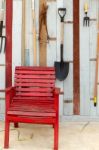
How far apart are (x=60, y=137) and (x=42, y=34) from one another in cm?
141

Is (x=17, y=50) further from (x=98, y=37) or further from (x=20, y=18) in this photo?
(x=98, y=37)

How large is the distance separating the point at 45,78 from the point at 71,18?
0.91 m

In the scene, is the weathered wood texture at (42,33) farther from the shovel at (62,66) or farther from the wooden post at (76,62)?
the wooden post at (76,62)

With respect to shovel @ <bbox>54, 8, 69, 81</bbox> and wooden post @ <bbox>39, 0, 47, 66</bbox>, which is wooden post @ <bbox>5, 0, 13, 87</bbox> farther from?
shovel @ <bbox>54, 8, 69, 81</bbox>

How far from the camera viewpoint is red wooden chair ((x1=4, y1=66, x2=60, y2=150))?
371cm

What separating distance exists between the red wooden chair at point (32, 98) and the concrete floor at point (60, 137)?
0.17 m

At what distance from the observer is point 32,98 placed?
14.3 feet

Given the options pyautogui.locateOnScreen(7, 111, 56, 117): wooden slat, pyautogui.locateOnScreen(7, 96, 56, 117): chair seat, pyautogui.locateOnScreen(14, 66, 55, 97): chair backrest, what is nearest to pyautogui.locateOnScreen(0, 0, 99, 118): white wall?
pyautogui.locateOnScreen(14, 66, 55, 97): chair backrest

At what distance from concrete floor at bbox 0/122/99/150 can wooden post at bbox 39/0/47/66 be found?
90 centimetres

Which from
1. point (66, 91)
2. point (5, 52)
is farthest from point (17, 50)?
point (66, 91)

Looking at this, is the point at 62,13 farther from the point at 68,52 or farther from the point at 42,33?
the point at 68,52

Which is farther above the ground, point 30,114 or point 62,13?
point 62,13

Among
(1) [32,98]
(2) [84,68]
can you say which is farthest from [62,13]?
(1) [32,98]

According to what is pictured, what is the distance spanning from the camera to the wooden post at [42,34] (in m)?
4.64
